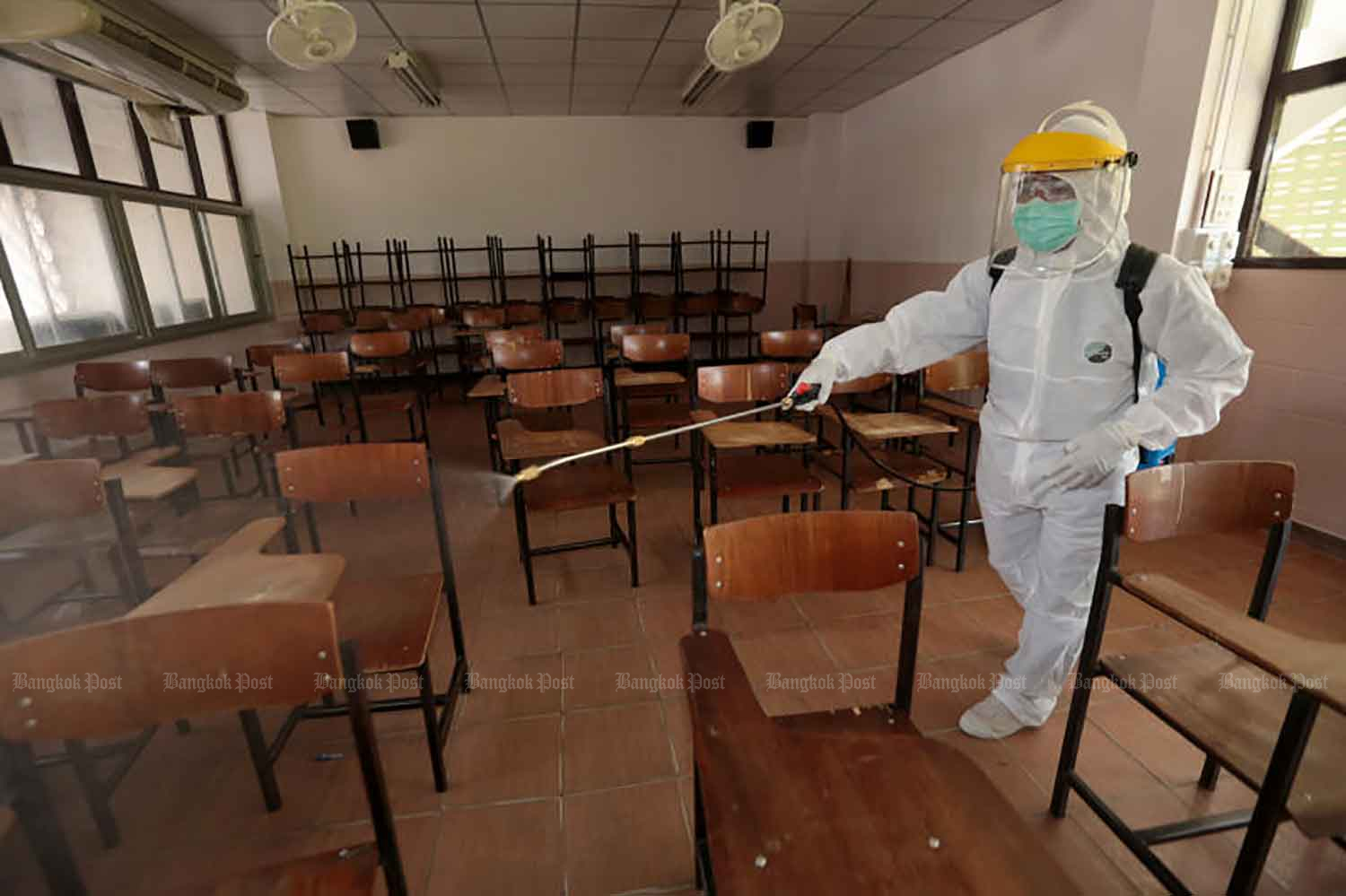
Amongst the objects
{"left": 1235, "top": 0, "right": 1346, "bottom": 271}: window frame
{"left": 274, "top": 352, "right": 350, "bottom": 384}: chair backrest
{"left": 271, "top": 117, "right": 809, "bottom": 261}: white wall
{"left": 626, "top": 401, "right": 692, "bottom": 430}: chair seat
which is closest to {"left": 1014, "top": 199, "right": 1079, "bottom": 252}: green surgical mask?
{"left": 626, "top": 401, "right": 692, "bottom": 430}: chair seat

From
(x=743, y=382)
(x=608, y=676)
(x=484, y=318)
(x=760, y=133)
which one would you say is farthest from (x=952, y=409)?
(x=760, y=133)

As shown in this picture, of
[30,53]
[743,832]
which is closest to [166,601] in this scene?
[743,832]

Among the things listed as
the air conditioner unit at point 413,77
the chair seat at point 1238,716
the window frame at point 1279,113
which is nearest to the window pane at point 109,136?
the air conditioner unit at point 413,77

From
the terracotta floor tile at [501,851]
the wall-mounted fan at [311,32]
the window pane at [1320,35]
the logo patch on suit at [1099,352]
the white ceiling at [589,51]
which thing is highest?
the white ceiling at [589,51]

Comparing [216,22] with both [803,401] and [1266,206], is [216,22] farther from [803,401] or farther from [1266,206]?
[1266,206]

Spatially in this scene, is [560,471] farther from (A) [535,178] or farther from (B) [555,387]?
(A) [535,178]

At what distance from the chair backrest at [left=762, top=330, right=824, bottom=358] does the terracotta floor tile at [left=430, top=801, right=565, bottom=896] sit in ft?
9.28

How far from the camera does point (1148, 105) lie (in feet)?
10.3

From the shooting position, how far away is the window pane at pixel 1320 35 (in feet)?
8.60

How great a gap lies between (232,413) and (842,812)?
105 inches

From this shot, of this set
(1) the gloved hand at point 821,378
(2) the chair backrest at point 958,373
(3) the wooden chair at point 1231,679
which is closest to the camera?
(3) the wooden chair at point 1231,679

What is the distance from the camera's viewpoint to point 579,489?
7.93 ft

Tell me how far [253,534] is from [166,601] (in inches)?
11.5

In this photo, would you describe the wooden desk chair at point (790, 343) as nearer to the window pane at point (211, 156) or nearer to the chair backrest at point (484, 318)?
the chair backrest at point (484, 318)
